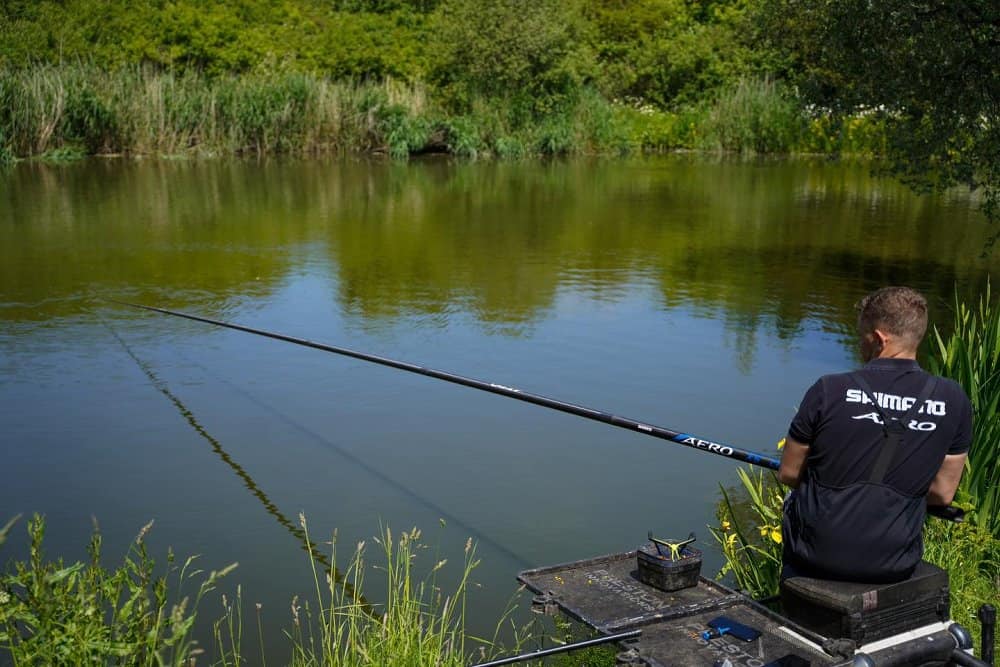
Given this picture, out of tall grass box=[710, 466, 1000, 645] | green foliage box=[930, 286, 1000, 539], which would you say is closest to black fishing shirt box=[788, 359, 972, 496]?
tall grass box=[710, 466, 1000, 645]

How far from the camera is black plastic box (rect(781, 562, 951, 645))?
→ 3533mm

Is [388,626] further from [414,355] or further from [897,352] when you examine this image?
[414,355]

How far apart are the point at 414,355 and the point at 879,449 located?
19.2 ft

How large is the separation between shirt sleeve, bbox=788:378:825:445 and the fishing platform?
1.51ft

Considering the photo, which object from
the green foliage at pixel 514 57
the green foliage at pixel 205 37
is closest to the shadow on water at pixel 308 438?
the green foliage at pixel 514 57

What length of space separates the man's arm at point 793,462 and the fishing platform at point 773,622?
0.31 metres

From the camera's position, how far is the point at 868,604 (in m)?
3.54

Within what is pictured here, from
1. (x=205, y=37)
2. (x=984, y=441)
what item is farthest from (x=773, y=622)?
(x=205, y=37)

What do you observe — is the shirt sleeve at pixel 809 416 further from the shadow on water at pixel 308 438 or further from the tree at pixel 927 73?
the tree at pixel 927 73

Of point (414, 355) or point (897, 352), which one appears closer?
point (897, 352)

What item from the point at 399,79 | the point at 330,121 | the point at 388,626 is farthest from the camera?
the point at 399,79

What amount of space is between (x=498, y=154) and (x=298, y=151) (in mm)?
4624

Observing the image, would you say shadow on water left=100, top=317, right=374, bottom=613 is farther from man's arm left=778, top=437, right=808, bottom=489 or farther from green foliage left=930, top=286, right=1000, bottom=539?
green foliage left=930, top=286, right=1000, bottom=539

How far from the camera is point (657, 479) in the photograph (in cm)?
664
